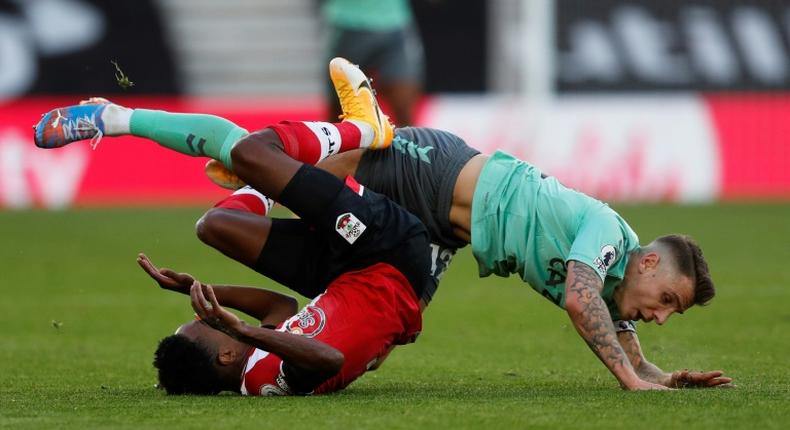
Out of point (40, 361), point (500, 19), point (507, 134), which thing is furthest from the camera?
point (500, 19)

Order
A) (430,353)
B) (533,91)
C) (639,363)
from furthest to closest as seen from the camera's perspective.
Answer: (533,91), (430,353), (639,363)

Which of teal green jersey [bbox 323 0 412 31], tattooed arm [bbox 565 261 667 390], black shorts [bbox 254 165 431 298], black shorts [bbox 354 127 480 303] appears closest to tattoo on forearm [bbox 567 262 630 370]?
tattooed arm [bbox 565 261 667 390]

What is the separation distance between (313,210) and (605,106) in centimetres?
1368

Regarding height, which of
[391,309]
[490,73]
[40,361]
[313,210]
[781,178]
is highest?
[313,210]

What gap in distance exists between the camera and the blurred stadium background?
19000 mm

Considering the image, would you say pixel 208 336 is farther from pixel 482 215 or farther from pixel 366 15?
pixel 366 15

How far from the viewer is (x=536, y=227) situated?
6535mm

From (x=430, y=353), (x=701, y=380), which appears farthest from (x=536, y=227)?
(x=430, y=353)

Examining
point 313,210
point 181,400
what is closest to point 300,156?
point 313,210

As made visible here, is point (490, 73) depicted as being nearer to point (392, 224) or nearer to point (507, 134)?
point (507, 134)

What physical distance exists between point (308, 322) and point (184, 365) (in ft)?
1.82

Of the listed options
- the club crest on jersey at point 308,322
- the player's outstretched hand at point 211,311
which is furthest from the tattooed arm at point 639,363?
the player's outstretched hand at point 211,311

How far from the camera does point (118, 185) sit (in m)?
19.1

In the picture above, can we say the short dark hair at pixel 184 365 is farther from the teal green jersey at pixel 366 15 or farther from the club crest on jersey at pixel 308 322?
the teal green jersey at pixel 366 15
